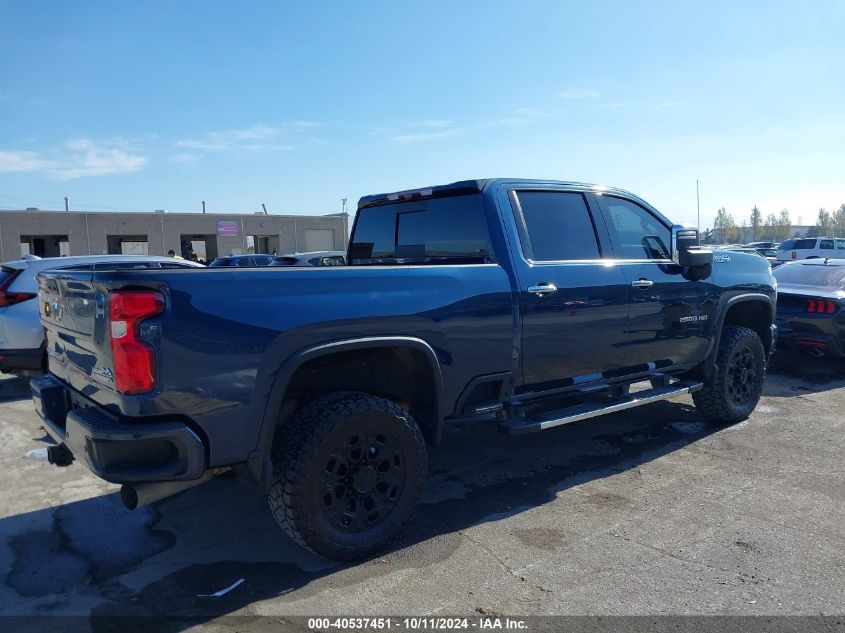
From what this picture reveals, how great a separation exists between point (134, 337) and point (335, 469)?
122cm

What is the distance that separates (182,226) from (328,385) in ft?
144

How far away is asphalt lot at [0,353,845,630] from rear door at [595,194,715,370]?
855 millimetres

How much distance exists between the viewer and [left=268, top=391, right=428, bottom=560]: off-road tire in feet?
10.8

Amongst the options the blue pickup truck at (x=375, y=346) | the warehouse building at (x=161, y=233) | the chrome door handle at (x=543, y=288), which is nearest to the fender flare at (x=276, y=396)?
the blue pickup truck at (x=375, y=346)

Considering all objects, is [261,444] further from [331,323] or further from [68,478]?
[68,478]

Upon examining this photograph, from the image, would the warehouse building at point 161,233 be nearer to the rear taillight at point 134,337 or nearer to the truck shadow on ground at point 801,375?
the truck shadow on ground at point 801,375

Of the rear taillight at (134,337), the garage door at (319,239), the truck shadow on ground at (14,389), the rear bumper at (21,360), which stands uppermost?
the garage door at (319,239)

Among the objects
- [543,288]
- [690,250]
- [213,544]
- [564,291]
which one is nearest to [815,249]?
[690,250]

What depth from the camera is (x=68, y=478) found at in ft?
15.9

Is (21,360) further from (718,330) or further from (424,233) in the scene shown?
(718,330)

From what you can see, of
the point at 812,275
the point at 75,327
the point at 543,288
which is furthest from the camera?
the point at 812,275

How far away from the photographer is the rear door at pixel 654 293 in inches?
197

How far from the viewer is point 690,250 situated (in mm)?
5184

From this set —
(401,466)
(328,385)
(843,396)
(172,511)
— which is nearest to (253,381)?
(328,385)
